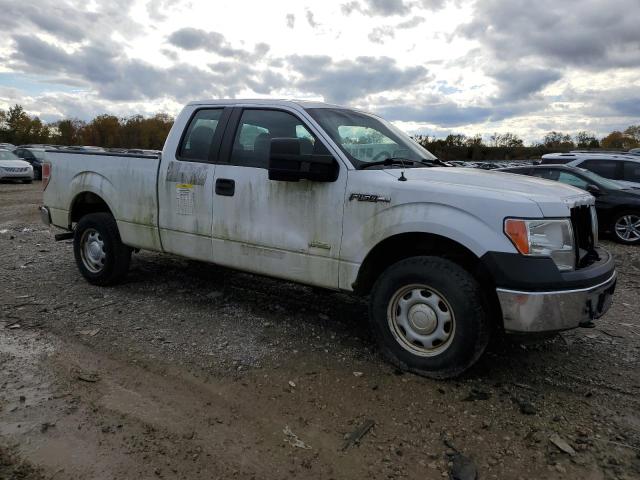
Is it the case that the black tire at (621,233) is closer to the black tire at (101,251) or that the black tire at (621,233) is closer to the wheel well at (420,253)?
the wheel well at (420,253)

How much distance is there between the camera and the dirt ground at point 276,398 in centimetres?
266

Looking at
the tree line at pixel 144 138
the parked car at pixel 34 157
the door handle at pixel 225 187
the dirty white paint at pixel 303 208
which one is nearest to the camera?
the dirty white paint at pixel 303 208

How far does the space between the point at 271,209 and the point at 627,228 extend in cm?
853

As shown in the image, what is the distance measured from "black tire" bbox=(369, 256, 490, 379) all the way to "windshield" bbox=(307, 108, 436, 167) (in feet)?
3.20

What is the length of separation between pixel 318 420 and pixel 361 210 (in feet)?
4.94

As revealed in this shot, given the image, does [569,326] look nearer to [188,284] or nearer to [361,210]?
[361,210]

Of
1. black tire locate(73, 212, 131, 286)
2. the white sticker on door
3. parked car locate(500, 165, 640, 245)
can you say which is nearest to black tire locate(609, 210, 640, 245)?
parked car locate(500, 165, 640, 245)

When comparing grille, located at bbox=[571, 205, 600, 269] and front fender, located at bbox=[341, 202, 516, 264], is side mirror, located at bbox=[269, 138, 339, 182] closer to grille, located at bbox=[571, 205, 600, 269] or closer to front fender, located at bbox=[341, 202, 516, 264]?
front fender, located at bbox=[341, 202, 516, 264]

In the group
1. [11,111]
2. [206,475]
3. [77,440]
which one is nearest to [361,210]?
[206,475]

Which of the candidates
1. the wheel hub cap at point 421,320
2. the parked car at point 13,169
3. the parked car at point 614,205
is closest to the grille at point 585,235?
the wheel hub cap at point 421,320

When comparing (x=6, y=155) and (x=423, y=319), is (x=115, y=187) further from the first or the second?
(x=6, y=155)

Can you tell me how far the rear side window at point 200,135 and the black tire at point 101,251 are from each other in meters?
1.33

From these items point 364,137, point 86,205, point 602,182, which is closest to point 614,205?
point 602,182

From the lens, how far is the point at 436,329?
3494 mm
